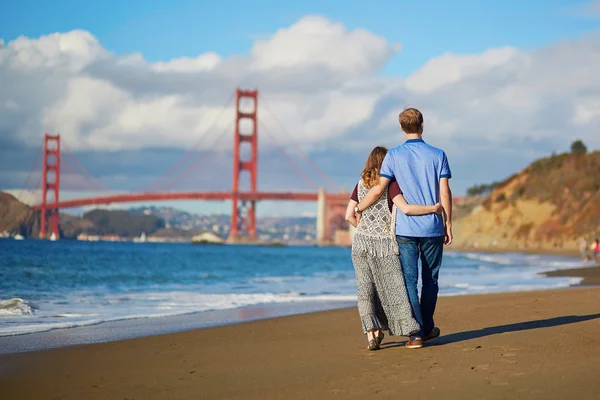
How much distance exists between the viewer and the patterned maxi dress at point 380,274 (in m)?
4.53

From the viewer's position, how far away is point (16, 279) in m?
15.6

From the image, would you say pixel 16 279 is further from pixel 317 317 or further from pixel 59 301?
pixel 317 317

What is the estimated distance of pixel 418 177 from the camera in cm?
452

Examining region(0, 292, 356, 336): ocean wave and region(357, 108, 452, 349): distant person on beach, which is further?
region(0, 292, 356, 336): ocean wave

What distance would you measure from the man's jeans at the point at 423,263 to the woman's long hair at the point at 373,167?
1.06ft

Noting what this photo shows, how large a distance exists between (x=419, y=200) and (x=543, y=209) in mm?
51096

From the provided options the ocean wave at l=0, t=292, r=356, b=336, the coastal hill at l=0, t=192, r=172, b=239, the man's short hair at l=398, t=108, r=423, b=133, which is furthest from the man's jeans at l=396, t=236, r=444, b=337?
the coastal hill at l=0, t=192, r=172, b=239

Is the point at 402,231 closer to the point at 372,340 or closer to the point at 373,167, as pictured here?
the point at 373,167

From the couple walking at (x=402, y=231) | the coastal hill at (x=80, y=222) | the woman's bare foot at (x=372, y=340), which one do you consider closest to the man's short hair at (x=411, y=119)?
the couple walking at (x=402, y=231)

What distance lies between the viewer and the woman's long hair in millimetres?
4594

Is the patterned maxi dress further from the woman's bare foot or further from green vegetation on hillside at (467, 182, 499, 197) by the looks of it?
green vegetation on hillside at (467, 182, 499, 197)

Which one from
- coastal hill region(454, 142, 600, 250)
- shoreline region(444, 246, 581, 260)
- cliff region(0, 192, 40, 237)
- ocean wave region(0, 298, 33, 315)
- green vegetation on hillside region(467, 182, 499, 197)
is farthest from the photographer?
green vegetation on hillside region(467, 182, 499, 197)

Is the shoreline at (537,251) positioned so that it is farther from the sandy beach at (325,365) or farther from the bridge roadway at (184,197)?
the sandy beach at (325,365)

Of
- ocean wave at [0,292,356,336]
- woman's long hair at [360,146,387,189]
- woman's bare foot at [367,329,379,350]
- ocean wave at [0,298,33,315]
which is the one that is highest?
woman's long hair at [360,146,387,189]
